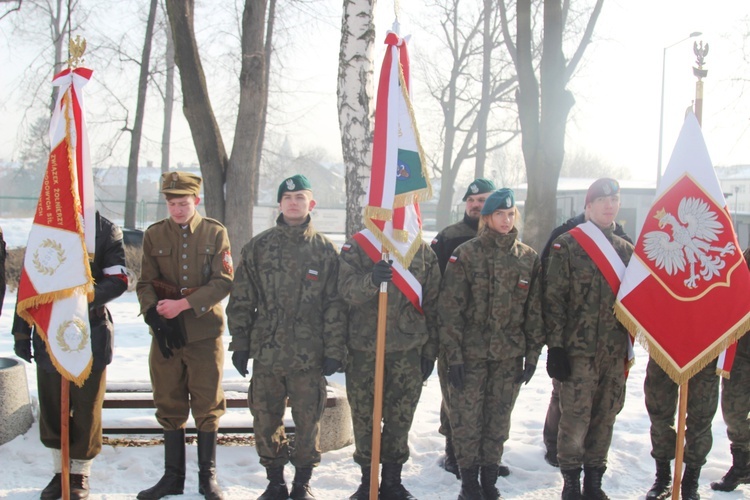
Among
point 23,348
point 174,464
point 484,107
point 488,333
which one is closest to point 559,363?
point 488,333

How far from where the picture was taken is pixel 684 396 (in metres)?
4.09

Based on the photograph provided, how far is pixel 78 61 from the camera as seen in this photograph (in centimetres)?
425

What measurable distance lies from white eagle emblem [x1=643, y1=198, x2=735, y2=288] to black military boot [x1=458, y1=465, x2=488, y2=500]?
5.95 feet

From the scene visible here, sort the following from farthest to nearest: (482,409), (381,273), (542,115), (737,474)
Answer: (542,115) → (737,474) → (482,409) → (381,273)

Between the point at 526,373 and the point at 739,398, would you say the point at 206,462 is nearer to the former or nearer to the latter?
the point at 526,373

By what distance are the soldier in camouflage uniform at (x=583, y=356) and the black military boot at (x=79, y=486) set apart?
121 inches

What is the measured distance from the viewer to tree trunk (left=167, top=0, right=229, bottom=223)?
8.48m

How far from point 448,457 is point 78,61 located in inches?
149

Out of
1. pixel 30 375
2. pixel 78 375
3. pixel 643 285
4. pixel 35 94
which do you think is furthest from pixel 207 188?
pixel 35 94

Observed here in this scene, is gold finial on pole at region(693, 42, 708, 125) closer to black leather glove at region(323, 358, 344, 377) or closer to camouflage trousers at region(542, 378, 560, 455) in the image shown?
camouflage trousers at region(542, 378, 560, 455)

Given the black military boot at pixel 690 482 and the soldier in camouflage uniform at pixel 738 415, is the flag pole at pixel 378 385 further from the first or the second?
→ the soldier in camouflage uniform at pixel 738 415

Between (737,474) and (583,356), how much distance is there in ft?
5.04

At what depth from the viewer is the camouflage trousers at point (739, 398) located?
462cm

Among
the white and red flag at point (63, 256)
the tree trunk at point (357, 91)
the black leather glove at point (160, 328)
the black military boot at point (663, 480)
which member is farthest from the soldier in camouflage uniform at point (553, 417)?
the white and red flag at point (63, 256)
